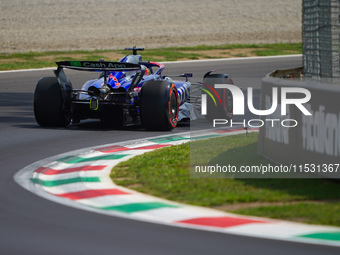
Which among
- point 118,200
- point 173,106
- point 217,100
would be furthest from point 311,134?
point 217,100

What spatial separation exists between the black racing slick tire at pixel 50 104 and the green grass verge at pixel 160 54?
13.8m

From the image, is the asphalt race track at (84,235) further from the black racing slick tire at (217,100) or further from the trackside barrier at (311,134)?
the black racing slick tire at (217,100)

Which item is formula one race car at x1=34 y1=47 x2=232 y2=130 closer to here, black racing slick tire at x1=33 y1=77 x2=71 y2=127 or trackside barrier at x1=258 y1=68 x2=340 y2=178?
black racing slick tire at x1=33 y1=77 x2=71 y2=127

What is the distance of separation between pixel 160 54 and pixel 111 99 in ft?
60.9

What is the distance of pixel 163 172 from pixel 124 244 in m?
3.09

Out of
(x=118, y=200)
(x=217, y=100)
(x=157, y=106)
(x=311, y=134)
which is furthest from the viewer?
(x=217, y=100)

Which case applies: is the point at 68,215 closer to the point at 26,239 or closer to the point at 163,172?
the point at 26,239

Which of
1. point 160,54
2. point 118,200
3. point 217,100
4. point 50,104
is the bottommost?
point 118,200

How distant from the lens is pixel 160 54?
104 feet

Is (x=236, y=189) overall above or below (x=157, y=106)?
below

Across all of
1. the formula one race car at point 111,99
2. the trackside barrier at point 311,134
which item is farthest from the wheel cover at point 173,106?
the trackside barrier at point 311,134

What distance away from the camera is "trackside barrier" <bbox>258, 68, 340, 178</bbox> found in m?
7.77

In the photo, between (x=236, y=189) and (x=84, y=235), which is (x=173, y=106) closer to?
(x=236, y=189)

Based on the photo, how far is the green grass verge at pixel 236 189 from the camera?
6.89 metres
